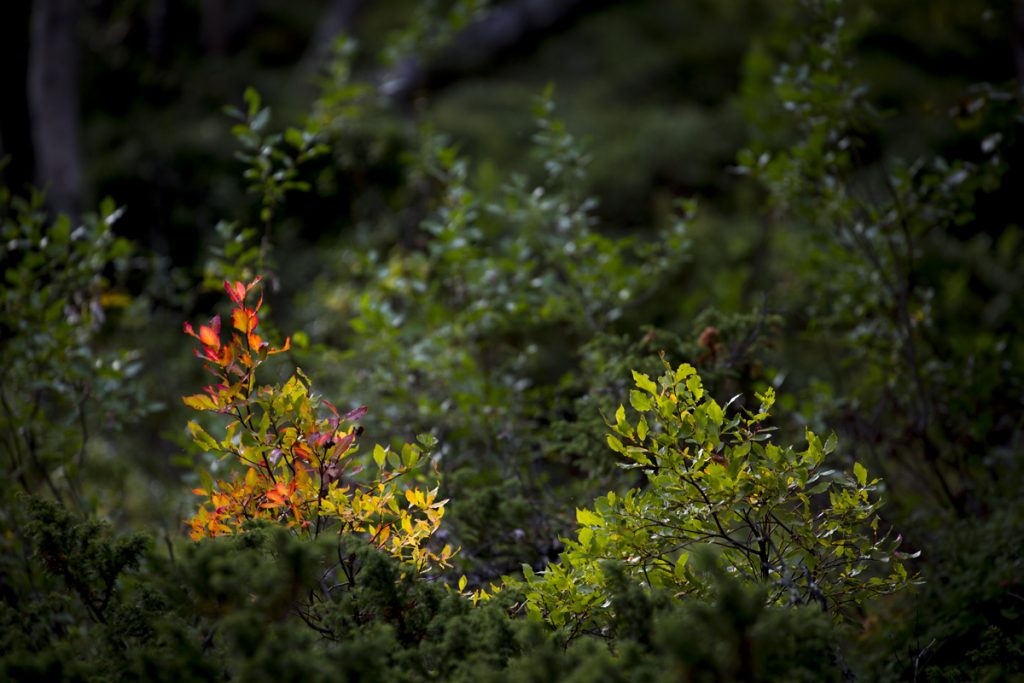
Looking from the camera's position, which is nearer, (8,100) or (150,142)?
(8,100)

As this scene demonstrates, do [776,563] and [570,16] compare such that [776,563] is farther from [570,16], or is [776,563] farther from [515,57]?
[570,16]

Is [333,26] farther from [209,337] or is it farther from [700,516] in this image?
[700,516]

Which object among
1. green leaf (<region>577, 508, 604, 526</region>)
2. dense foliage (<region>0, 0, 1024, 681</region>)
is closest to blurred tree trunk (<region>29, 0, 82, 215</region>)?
dense foliage (<region>0, 0, 1024, 681</region>)

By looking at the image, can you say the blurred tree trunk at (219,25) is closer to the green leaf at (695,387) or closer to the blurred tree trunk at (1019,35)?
the blurred tree trunk at (1019,35)

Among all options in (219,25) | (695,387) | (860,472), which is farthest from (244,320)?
(219,25)

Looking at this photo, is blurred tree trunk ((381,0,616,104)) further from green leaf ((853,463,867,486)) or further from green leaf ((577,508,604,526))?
green leaf ((853,463,867,486))

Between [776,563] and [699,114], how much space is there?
32.9 ft

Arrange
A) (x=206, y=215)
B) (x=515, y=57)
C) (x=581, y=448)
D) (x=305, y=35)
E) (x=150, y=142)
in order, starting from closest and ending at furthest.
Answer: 1. (x=581, y=448)
2. (x=206, y=215)
3. (x=150, y=142)
4. (x=515, y=57)
5. (x=305, y=35)

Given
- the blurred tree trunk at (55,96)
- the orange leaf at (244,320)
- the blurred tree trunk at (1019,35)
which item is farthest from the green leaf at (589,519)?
the blurred tree trunk at (55,96)

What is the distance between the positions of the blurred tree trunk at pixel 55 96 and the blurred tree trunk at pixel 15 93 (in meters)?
0.07

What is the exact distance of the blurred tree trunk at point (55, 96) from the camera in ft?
23.0

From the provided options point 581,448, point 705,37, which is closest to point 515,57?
point 705,37

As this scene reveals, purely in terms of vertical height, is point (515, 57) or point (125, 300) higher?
point (125, 300)

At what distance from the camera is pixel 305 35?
1470 centimetres
